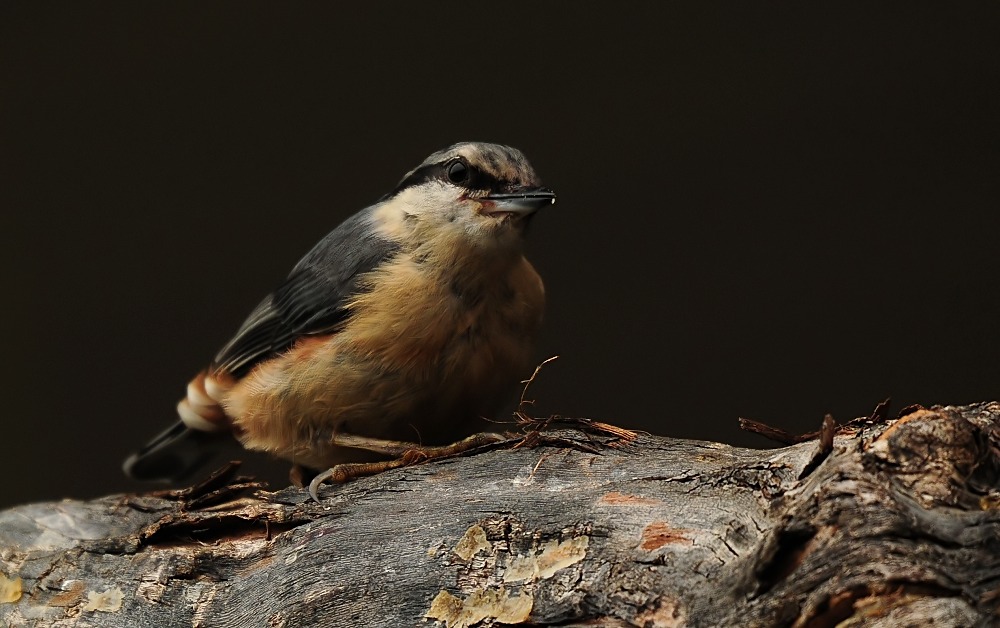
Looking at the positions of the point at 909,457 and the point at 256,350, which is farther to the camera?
the point at 256,350

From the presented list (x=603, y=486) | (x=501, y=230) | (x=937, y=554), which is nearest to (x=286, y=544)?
(x=603, y=486)

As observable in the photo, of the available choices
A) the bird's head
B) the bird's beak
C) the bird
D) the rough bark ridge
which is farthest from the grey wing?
the rough bark ridge

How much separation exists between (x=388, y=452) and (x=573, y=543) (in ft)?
1.84

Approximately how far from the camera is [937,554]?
3.57 feet

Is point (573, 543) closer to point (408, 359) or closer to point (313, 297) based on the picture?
point (408, 359)

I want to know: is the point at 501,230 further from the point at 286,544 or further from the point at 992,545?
the point at 992,545

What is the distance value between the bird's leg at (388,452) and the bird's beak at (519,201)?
1.36ft

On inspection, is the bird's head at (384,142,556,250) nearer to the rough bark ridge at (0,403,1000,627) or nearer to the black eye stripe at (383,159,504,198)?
the black eye stripe at (383,159,504,198)

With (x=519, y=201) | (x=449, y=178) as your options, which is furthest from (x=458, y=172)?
(x=519, y=201)

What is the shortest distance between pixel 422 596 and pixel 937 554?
2.32 ft

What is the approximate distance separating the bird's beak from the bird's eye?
0.22 ft

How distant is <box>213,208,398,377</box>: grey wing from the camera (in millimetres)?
1970

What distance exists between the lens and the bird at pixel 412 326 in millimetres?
1875

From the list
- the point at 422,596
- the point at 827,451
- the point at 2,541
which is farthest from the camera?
the point at 2,541
